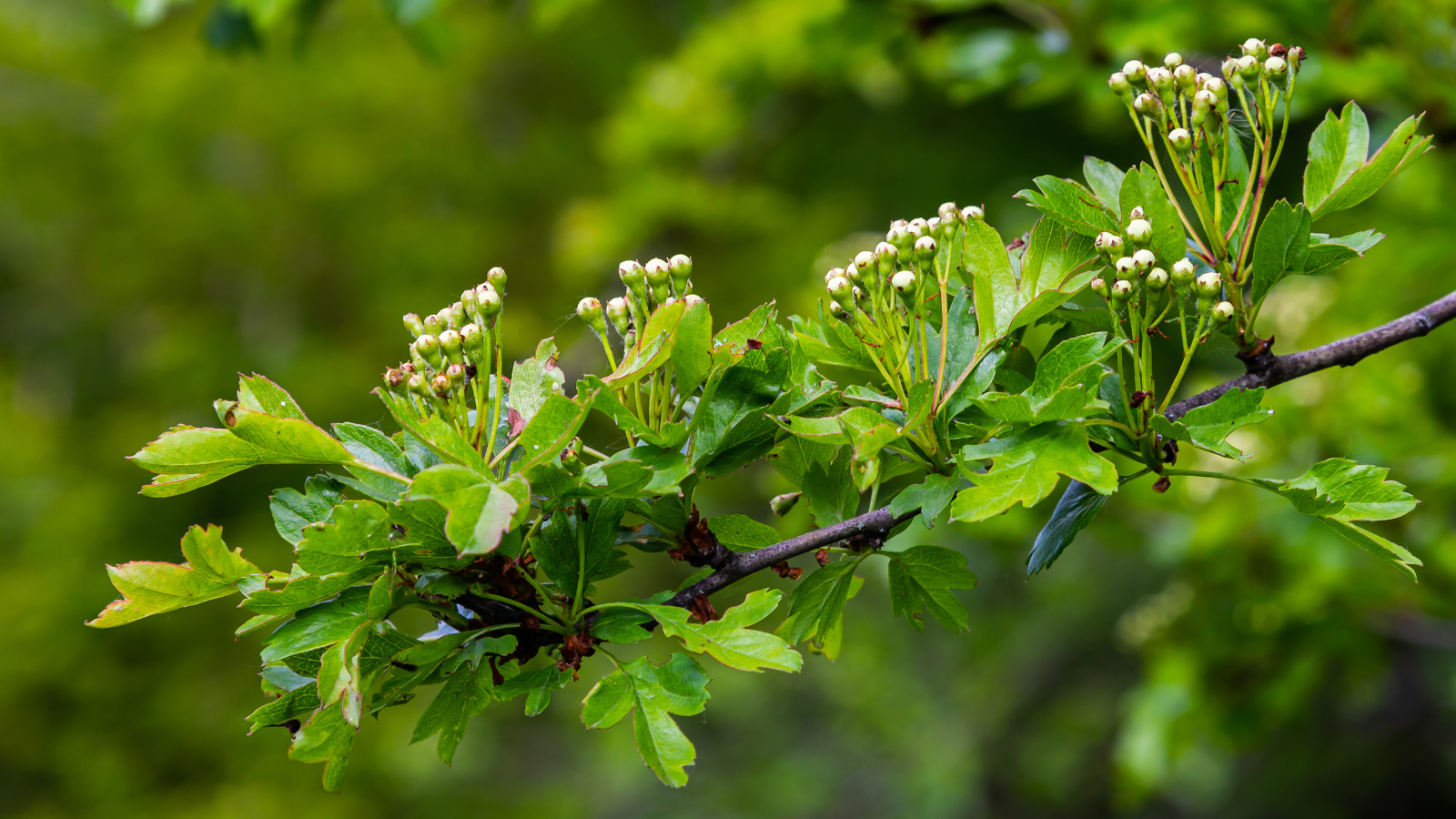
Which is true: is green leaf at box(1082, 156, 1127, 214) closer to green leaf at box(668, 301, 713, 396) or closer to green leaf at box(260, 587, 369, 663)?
green leaf at box(668, 301, 713, 396)

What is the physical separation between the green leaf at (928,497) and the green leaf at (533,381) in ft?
1.13

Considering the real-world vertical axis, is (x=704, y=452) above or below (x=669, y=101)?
above

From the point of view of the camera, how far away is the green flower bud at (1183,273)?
35.3 inches

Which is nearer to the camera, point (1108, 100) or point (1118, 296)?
point (1118, 296)

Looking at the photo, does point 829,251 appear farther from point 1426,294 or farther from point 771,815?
point 771,815

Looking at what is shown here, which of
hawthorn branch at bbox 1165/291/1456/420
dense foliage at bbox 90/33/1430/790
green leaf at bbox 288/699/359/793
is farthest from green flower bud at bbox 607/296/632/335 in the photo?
hawthorn branch at bbox 1165/291/1456/420

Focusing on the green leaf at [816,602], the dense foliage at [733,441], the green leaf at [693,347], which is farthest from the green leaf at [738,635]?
the green leaf at [693,347]

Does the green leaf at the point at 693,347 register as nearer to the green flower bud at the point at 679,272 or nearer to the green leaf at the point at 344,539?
the green flower bud at the point at 679,272

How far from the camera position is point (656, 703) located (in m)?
0.91

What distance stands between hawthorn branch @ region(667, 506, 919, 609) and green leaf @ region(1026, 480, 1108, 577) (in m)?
0.13

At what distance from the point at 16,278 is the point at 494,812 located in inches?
277

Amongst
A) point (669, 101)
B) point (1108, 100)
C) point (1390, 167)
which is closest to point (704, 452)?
point (1390, 167)

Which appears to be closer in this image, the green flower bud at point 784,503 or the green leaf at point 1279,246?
the green leaf at point 1279,246

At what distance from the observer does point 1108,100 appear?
8.29ft
